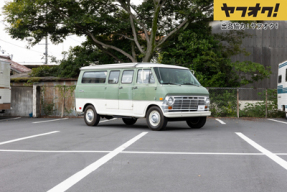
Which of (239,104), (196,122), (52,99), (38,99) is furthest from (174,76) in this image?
(38,99)

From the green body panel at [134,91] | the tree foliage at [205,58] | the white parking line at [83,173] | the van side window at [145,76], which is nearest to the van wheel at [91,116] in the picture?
the green body panel at [134,91]

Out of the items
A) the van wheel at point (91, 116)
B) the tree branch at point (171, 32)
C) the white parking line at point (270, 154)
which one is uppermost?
the tree branch at point (171, 32)

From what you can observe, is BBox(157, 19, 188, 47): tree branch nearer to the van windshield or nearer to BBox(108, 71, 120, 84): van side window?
BBox(108, 71, 120, 84): van side window

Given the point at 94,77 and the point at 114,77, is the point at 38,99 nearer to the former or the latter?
the point at 94,77

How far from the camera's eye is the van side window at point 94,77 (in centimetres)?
1441

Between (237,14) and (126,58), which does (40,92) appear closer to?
(126,58)

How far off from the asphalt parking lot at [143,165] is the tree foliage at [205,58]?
12845 millimetres

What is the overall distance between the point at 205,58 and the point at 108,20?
7.08 m

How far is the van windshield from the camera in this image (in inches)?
496

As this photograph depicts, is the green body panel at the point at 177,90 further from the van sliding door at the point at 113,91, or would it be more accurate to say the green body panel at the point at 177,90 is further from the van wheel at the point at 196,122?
the van sliding door at the point at 113,91

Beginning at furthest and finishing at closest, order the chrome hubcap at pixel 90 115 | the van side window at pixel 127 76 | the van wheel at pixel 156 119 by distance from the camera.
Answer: the chrome hubcap at pixel 90 115 < the van side window at pixel 127 76 < the van wheel at pixel 156 119

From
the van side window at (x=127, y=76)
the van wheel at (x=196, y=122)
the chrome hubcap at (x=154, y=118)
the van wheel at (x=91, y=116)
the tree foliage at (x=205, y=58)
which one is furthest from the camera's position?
the tree foliage at (x=205, y=58)

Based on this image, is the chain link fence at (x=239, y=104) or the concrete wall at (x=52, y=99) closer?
the chain link fence at (x=239, y=104)

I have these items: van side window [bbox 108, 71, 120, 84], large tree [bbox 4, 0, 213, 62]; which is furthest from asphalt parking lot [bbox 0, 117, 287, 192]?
large tree [bbox 4, 0, 213, 62]
